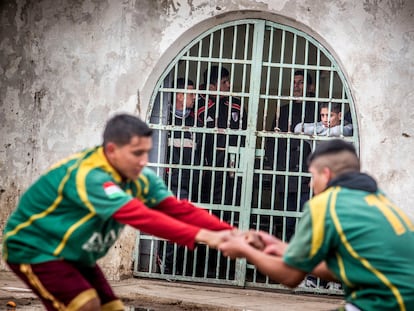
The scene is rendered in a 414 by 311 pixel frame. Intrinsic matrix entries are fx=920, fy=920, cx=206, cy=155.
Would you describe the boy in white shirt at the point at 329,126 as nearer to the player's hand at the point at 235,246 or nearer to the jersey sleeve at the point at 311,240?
the player's hand at the point at 235,246

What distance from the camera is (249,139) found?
1019 centimetres

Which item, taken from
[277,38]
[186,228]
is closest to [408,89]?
[277,38]

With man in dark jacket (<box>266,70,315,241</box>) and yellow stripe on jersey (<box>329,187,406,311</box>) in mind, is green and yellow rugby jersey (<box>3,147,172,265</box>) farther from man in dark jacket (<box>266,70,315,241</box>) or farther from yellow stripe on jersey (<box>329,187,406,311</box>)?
man in dark jacket (<box>266,70,315,241</box>)

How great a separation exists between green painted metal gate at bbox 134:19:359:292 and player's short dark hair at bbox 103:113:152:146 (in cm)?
494

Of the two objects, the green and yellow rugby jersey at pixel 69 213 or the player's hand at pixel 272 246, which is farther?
the player's hand at pixel 272 246

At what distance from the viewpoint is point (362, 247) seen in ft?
14.5

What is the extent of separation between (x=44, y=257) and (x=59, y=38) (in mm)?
5486

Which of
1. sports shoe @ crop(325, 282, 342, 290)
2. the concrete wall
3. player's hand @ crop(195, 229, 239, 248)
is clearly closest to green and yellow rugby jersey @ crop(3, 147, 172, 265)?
player's hand @ crop(195, 229, 239, 248)

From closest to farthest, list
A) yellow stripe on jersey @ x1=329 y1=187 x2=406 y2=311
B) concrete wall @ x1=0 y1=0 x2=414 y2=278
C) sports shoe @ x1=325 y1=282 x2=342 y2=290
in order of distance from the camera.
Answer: yellow stripe on jersey @ x1=329 y1=187 x2=406 y2=311 < concrete wall @ x1=0 y1=0 x2=414 y2=278 < sports shoe @ x1=325 y1=282 x2=342 y2=290

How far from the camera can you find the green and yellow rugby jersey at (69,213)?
503cm

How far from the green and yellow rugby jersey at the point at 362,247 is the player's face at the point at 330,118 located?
5606 millimetres

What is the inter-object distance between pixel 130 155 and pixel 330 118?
17.3ft

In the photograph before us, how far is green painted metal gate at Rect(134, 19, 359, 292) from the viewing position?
1014cm

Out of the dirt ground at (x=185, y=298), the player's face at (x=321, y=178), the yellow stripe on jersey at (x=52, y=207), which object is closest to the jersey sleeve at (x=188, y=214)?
the yellow stripe on jersey at (x=52, y=207)
